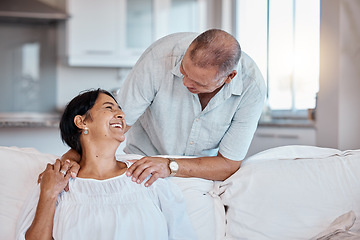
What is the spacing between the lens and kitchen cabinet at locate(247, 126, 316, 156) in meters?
2.65

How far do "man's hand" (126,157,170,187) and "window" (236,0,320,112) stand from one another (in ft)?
5.67

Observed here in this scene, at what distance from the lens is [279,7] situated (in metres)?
3.52

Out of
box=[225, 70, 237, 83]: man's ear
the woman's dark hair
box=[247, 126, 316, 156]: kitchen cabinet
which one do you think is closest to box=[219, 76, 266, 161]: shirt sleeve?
box=[225, 70, 237, 83]: man's ear

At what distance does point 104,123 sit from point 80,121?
0.09 metres

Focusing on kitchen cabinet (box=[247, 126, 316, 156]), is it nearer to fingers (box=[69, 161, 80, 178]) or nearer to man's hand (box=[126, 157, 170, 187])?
man's hand (box=[126, 157, 170, 187])

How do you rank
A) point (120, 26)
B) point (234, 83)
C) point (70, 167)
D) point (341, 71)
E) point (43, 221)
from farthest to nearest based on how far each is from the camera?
point (120, 26) < point (341, 71) < point (234, 83) < point (70, 167) < point (43, 221)

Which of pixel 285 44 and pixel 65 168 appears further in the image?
pixel 285 44

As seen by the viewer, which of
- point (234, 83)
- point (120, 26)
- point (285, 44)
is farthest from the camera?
point (120, 26)

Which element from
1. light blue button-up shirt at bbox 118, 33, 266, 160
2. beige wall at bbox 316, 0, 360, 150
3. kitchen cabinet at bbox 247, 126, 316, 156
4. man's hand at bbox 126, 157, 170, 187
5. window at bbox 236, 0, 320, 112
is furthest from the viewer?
window at bbox 236, 0, 320, 112

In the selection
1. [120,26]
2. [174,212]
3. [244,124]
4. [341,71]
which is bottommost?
[174,212]

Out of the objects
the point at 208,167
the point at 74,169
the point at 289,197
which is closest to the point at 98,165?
the point at 74,169

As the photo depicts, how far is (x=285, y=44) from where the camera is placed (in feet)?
11.2

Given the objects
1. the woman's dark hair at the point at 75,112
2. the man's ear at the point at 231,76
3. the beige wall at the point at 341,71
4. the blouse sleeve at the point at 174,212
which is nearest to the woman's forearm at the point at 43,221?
the woman's dark hair at the point at 75,112

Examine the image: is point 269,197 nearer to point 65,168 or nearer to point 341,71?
point 65,168
